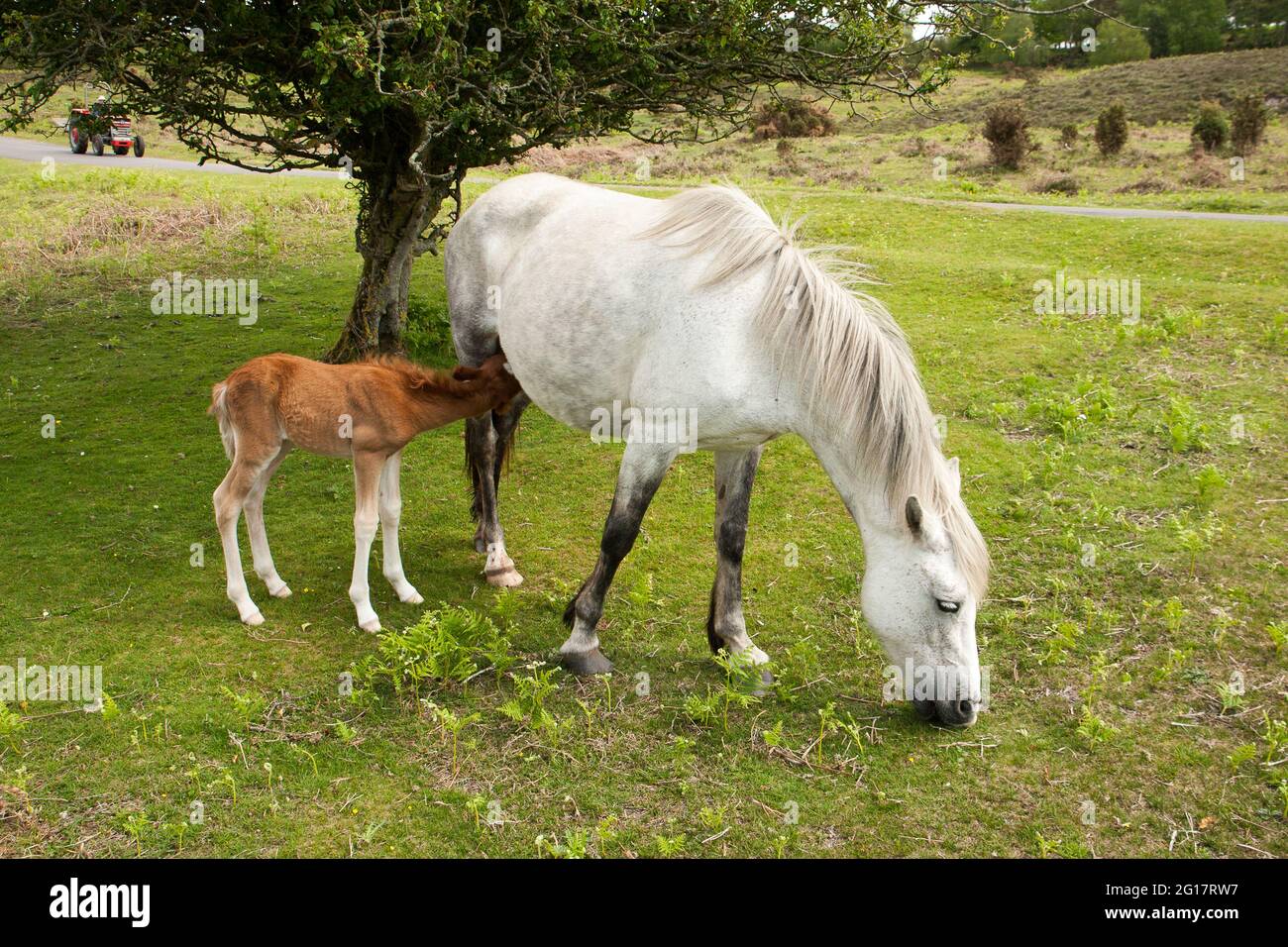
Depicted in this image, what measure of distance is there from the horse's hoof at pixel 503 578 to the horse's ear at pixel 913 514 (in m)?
3.20

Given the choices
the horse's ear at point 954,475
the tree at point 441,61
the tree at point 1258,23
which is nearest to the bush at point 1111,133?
the tree at point 441,61

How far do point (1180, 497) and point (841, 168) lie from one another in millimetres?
21645

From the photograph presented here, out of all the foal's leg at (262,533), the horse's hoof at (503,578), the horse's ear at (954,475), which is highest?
the horse's ear at (954,475)

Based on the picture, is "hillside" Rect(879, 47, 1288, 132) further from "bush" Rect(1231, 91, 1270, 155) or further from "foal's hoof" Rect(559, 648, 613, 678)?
"foal's hoof" Rect(559, 648, 613, 678)

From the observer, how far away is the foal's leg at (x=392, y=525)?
249 inches

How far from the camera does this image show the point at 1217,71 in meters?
43.3

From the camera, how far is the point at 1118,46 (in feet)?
176

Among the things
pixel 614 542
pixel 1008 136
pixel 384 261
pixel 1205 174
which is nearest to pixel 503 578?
pixel 614 542

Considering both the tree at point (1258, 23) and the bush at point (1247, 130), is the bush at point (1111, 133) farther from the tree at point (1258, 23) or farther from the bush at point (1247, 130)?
the tree at point (1258, 23)

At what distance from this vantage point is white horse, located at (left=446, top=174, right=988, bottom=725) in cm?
482

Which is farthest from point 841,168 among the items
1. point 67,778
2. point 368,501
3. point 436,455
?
point 67,778

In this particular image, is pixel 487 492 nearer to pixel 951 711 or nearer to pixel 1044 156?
pixel 951 711
